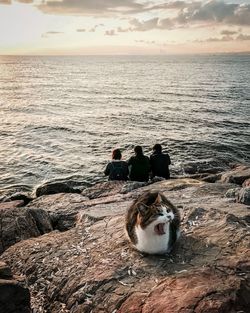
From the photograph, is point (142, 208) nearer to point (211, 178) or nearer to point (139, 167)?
point (139, 167)

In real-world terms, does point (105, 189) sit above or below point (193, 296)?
below

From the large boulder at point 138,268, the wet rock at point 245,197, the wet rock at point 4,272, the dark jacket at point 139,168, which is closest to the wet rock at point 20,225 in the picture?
the large boulder at point 138,268

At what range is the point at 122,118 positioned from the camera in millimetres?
48812

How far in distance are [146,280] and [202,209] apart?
111 inches

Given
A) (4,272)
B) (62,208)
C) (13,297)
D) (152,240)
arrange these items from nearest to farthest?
1. (13,297)
2. (152,240)
3. (4,272)
4. (62,208)

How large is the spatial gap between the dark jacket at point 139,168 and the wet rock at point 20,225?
6.97 metres

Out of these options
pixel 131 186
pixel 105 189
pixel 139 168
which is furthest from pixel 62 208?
pixel 139 168

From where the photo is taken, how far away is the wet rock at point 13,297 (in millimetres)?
7219

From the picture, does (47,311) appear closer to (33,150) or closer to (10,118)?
(33,150)

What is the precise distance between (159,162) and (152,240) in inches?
483

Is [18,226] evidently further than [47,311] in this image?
Yes

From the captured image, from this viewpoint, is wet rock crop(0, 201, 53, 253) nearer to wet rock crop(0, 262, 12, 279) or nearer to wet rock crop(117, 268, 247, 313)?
wet rock crop(0, 262, 12, 279)

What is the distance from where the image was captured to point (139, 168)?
19.2 meters

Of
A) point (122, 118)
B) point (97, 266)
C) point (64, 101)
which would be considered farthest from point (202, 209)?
point (64, 101)
